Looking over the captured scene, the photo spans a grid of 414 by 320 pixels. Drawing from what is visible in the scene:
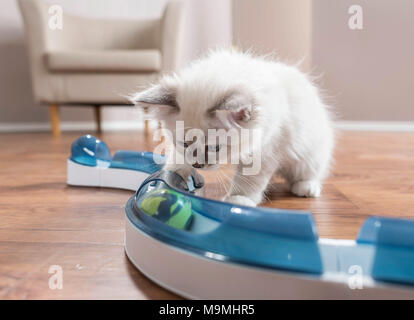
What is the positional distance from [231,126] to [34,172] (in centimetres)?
115

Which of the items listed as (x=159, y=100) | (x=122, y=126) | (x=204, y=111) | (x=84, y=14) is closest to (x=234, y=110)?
(x=204, y=111)

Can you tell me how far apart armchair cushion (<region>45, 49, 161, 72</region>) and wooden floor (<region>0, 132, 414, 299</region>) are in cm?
130

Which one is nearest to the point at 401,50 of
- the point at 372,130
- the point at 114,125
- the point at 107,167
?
the point at 372,130

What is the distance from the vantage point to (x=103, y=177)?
1473 mm

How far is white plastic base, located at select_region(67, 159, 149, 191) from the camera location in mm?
1410

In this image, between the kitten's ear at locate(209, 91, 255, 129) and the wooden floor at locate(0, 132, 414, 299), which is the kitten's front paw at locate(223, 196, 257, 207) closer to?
the wooden floor at locate(0, 132, 414, 299)

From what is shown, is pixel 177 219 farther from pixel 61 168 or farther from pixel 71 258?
pixel 61 168

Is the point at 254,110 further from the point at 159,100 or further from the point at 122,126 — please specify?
the point at 122,126

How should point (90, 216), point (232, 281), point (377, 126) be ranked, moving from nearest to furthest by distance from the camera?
point (232, 281) → point (90, 216) → point (377, 126)

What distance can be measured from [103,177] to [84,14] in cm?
324

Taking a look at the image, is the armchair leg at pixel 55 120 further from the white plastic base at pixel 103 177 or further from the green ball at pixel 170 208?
the green ball at pixel 170 208

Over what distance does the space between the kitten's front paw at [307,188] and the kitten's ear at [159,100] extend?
0.54 m

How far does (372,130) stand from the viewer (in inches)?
151
